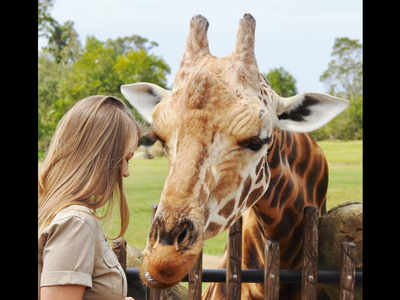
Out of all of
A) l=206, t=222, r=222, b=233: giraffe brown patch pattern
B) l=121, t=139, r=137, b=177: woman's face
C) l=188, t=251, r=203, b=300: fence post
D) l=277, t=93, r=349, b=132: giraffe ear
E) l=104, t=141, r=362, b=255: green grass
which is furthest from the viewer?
l=104, t=141, r=362, b=255: green grass

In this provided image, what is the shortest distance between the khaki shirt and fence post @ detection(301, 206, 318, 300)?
5.16 ft

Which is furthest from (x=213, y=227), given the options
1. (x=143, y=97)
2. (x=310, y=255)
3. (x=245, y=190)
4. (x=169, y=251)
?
(x=143, y=97)

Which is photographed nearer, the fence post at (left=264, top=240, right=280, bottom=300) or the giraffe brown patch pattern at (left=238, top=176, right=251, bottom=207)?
the giraffe brown patch pattern at (left=238, top=176, right=251, bottom=207)

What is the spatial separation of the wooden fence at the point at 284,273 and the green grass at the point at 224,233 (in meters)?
6.43

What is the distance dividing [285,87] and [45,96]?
18512mm

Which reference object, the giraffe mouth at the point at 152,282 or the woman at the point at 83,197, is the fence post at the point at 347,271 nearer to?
the giraffe mouth at the point at 152,282

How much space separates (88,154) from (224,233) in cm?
934

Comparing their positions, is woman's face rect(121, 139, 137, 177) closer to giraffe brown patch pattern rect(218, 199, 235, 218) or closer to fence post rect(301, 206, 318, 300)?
giraffe brown patch pattern rect(218, 199, 235, 218)

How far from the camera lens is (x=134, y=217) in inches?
453

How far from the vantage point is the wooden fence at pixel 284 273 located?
10.1ft

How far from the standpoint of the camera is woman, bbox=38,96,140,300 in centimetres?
179

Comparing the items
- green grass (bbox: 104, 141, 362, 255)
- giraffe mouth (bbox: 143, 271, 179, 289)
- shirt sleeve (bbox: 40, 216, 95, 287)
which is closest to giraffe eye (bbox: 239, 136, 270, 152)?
giraffe mouth (bbox: 143, 271, 179, 289)

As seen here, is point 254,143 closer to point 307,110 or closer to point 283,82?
point 307,110

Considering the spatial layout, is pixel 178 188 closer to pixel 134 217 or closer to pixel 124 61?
pixel 134 217
